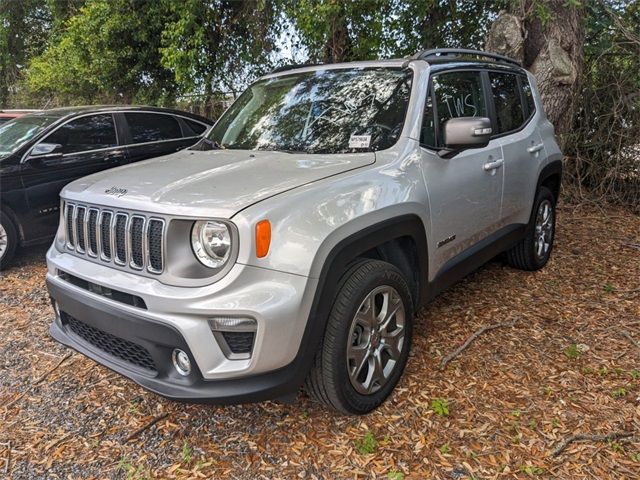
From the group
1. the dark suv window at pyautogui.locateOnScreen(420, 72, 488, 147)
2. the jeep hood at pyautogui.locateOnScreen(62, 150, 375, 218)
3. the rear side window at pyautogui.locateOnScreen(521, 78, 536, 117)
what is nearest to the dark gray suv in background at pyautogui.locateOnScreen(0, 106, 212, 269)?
the jeep hood at pyautogui.locateOnScreen(62, 150, 375, 218)

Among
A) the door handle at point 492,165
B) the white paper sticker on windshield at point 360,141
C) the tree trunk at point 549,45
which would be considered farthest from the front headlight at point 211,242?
the tree trunk at point 549,45

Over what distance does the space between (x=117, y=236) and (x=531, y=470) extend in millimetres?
2235

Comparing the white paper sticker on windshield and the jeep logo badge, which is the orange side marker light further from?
the white paper sticker on windshield

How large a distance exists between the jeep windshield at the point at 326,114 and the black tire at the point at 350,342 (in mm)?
782

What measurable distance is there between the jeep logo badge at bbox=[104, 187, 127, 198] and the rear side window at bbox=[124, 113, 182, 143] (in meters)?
3.85

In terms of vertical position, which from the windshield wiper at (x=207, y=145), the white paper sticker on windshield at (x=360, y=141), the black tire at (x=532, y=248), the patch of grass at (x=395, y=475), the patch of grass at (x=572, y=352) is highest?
the white paper sticker on windshield at (x=360, y=141)

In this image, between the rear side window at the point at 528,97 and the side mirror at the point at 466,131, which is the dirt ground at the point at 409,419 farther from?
the rear side window at the point at 528,97

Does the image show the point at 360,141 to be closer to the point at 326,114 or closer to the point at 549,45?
the point at 326,114

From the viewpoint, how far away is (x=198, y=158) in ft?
10.2

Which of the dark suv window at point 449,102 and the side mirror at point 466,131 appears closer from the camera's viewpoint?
the side mirror at point 466,131

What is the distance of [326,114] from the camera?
3188 millimetres

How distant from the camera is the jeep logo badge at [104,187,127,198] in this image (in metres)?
2.44

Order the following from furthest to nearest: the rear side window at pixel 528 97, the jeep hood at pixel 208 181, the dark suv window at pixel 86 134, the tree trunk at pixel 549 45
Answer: the tree trunk at pixel 549 45, the dark suv window at pixel 86 134, the rear side window at pixel 528 97, the jeep hood at pixel 208 181

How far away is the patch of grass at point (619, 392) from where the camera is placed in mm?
2879
